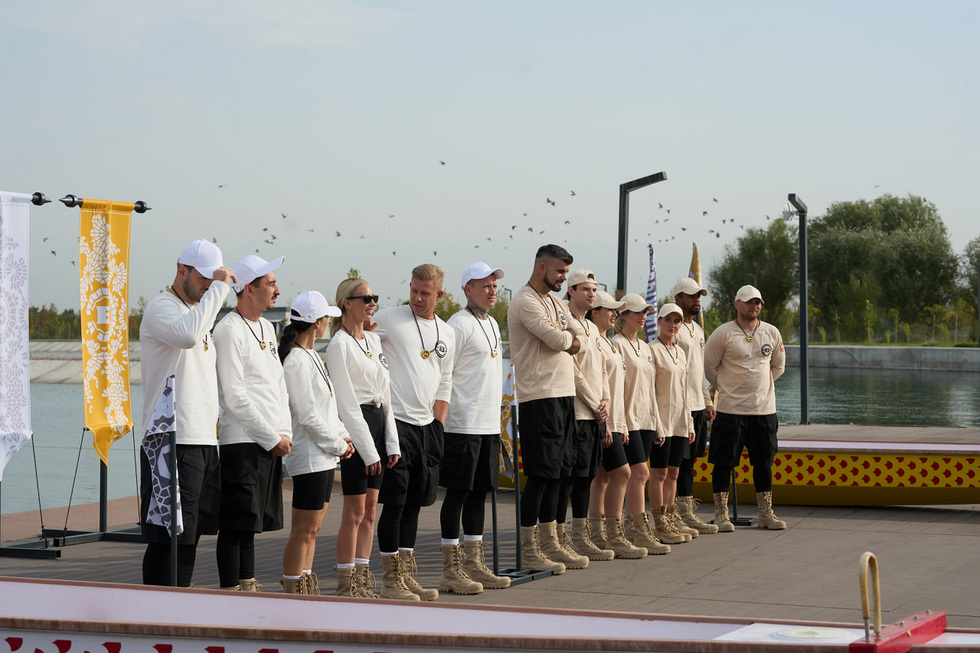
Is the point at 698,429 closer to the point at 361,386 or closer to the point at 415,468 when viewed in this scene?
the point at 415,468

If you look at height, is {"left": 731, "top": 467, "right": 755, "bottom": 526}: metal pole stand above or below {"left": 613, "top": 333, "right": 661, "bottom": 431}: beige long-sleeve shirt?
below

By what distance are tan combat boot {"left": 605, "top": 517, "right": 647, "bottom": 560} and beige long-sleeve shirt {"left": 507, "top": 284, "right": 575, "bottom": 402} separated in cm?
136

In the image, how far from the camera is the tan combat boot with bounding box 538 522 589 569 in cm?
829

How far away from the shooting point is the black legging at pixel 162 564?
5.64 metres

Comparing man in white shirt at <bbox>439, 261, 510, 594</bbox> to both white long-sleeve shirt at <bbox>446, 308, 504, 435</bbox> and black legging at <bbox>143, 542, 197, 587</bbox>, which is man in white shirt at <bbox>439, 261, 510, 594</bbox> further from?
black legging at <bbox>143, 542, 197, 587</bbox>

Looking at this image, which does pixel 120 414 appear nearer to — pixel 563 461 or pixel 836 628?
pixel 563 461

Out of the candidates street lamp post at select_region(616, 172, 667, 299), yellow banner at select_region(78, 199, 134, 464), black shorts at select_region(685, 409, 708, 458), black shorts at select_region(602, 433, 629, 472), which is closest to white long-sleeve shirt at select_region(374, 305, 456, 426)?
black shorts at select_region(602, 433, 629, 472)

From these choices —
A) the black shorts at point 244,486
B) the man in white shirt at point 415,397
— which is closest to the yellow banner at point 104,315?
the man in white shirt at point 415,397

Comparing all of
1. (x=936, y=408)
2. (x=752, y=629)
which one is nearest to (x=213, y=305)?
(x=752, y=629)

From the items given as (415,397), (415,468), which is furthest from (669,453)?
(415,397)

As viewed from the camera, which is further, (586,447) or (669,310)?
(669,310)

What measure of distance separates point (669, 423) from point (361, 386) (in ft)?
11.7

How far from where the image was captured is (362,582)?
6.79 meters

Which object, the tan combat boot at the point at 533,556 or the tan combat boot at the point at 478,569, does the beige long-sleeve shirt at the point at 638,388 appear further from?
the tan combat boot at the point at 478,569
